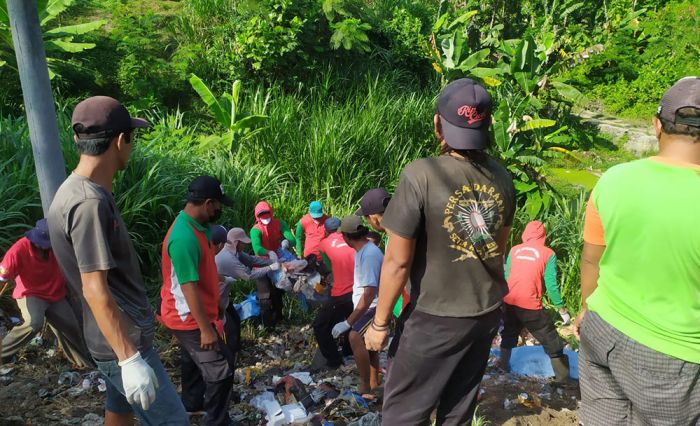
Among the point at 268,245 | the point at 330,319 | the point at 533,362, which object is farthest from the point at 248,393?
the point at 533,362

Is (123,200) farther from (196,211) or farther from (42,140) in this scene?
(196,211)

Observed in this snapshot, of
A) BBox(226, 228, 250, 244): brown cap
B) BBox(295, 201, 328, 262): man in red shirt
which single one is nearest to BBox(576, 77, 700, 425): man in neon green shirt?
BBox(226, 228, 250, 244): brown cap

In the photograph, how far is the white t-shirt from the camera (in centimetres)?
446

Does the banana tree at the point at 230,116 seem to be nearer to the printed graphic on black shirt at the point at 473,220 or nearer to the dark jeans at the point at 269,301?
the dark jeans at the point at 269,301

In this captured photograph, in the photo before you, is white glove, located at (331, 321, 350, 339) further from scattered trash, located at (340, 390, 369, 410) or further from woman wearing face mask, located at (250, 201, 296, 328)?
woman wearing face mask, located at (250, 201, 296, 328)

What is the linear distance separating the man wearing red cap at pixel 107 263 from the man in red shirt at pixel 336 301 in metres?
2.53

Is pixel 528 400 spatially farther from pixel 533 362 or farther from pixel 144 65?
pixel 144 65

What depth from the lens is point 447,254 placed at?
2.69 m

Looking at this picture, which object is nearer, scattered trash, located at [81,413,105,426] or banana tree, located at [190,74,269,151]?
scattered trash, located at [81,413,105,426]

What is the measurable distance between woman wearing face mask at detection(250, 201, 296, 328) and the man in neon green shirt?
4.30 metres

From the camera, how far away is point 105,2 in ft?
40.0

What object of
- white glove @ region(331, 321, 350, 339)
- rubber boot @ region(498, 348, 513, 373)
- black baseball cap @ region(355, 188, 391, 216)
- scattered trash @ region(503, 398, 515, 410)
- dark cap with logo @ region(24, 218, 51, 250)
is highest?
black baseball cap @ region(355, 188, 391, 216)

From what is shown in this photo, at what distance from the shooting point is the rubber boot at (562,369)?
515 cm

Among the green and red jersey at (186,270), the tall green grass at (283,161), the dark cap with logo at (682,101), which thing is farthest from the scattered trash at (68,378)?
the dark cap with logo at (682,101)
